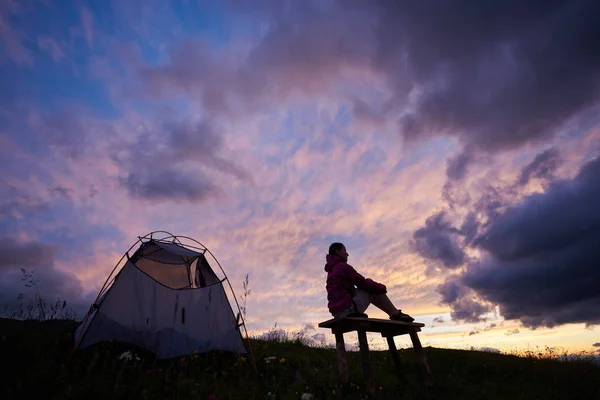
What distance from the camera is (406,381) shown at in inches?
344

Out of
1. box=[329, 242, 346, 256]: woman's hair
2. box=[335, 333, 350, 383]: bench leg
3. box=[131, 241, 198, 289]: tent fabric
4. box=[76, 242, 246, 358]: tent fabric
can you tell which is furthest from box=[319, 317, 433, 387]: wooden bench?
box=[131, 241, 198, 289]: tent fabric

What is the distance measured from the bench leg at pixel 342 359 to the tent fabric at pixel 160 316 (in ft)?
8.37

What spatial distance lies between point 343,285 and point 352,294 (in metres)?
0.27

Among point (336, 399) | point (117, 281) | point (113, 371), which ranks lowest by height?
point (336, 399)

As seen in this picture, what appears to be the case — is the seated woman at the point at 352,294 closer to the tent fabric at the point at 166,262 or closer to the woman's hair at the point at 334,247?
the woman's hair at the point at 334,247

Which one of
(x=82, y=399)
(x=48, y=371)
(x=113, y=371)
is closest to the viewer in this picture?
(x=82, y=399)

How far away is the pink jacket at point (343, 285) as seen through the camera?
320 inches

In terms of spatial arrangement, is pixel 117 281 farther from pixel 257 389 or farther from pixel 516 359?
pixel 516 359

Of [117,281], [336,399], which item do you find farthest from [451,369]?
[117,281]

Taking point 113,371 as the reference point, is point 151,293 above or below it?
above

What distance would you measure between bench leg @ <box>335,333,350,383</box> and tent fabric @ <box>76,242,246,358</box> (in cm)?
255

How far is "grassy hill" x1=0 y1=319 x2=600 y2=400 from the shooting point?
525 centimetres

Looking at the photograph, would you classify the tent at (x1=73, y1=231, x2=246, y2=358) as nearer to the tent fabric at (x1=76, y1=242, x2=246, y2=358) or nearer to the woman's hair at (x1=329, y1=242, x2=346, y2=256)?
the tent fabric at (x1=76, y1=242, x2=246, y2=358)

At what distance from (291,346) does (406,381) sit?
5.14m
